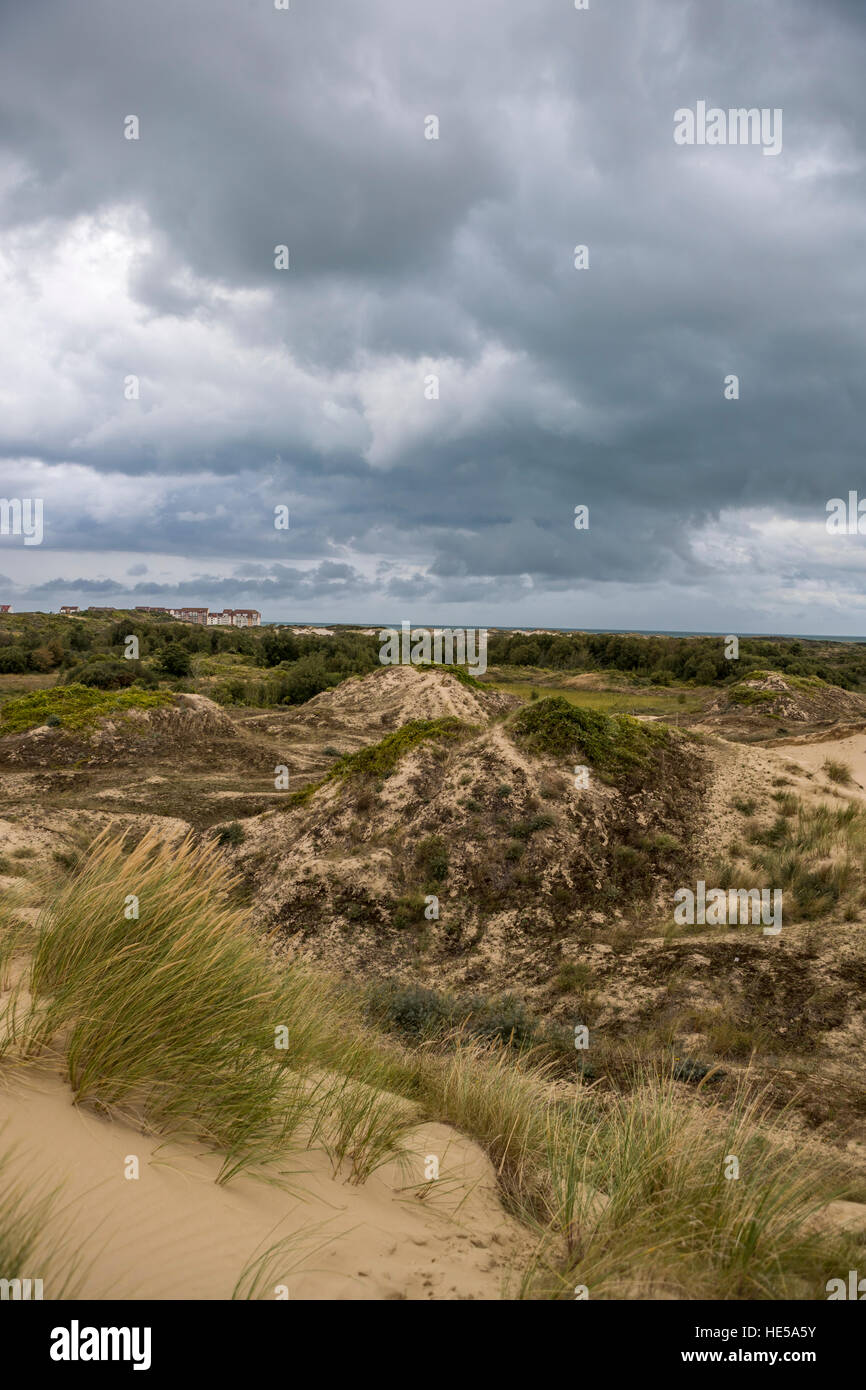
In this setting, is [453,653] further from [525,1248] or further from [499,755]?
[525,1248]

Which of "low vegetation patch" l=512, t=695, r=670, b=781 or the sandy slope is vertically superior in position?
"low vegetation patch" l=512, t=695, r=670, b=781

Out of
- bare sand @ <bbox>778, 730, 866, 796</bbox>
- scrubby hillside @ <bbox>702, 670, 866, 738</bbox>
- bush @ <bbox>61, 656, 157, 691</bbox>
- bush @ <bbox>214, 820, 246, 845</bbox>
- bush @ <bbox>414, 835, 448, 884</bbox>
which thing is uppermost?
bush @ <bbox>61, 656, 157, 691</bbox>

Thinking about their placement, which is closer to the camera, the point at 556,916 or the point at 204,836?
the point at 556,916

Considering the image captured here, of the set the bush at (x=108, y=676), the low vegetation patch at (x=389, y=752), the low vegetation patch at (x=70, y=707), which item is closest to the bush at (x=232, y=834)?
the low vegetation patch at (x=389, y=752)

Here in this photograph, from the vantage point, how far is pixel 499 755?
13961 millimetres

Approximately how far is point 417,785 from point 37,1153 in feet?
37.4

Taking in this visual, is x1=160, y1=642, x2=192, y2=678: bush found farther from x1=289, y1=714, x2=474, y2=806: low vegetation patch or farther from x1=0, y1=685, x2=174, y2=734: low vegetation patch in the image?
x1=289, y1=714, x2=474, y2=806: low vegetation patch

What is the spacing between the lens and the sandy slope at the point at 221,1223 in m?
2.45

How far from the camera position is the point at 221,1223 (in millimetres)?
2754

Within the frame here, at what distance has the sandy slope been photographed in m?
2.45

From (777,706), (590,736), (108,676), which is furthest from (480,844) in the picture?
(108,676)

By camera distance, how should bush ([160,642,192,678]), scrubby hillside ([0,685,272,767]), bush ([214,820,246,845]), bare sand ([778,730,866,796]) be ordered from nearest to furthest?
bush ([214,820,246,845])
bare sand ([778,730,866,796])
scrubby hillside ([0,685,272,767])
bush ([160,642,192,678])

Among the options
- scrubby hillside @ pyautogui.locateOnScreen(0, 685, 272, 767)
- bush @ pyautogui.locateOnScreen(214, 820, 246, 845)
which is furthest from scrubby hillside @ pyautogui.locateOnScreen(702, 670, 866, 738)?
bush @ pyautogui.locateOnScreen(214, 820, 246, 845)
